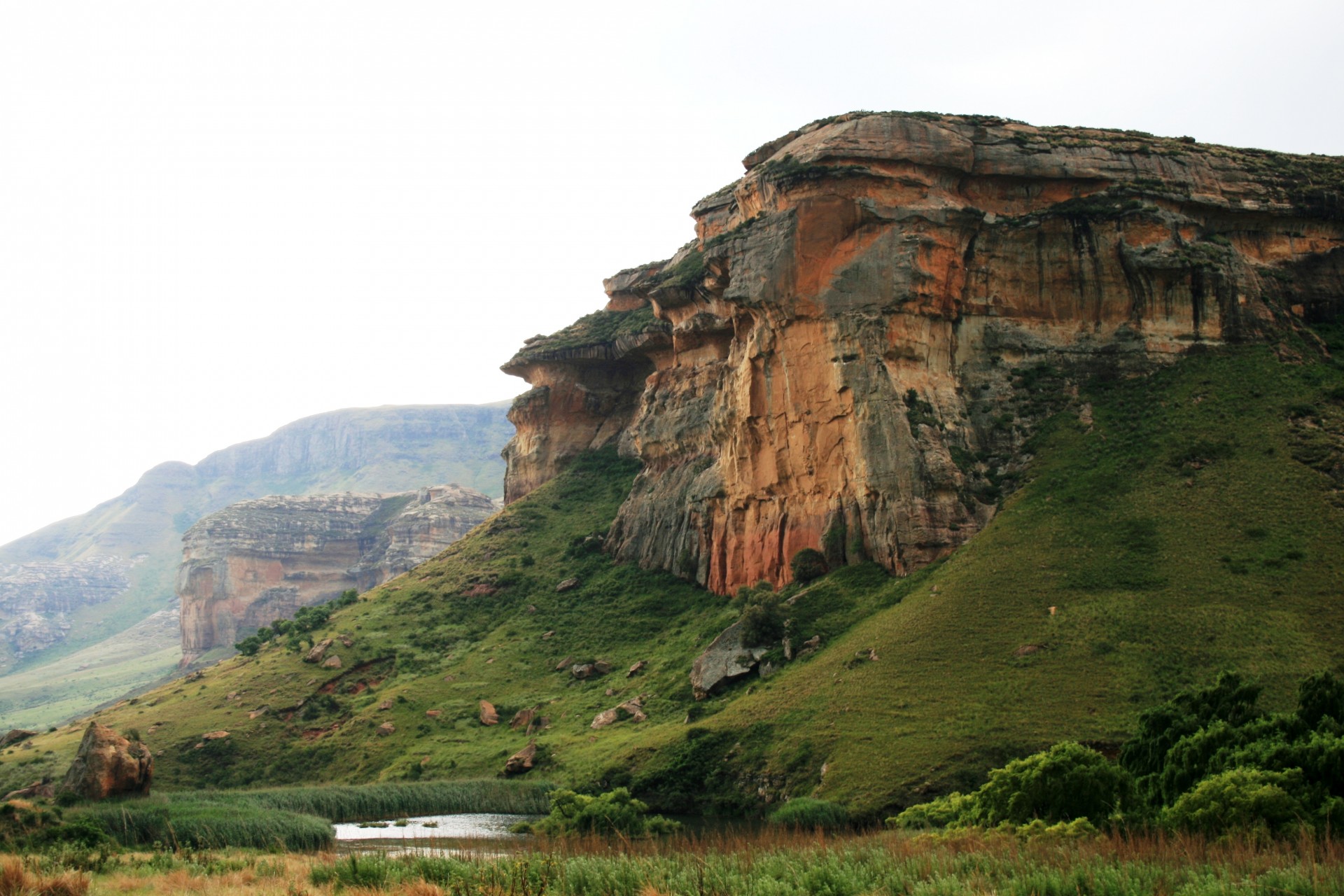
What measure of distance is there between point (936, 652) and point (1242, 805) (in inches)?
917

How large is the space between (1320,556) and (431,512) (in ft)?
474

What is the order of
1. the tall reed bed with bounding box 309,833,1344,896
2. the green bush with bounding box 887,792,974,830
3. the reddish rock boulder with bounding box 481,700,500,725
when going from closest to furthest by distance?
the tall reed bed with bounding box 309,833,1344,896 → the green bush with bounding box 887,792,974,830 → the reddish rock boulder with bounding box 481,700,500,725

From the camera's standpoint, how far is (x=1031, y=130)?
227 feet

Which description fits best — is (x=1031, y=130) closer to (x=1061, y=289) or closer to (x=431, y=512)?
(x=1061, y=289)

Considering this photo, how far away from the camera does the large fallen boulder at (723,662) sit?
5709 centimetres

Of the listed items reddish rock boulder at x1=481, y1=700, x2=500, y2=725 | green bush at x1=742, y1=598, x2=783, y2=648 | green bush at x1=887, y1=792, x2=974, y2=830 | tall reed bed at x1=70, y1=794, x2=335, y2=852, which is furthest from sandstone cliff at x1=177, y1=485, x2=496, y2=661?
green bush at x1=887, y1=792, x2=974, y2=830

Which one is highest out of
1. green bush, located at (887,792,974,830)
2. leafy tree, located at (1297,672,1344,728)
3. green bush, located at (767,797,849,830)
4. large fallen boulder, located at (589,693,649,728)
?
leafy tree, located at (1297,672,1344,728)

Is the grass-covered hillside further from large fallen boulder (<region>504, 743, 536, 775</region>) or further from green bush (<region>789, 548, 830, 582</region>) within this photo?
green bush (<region>789, 548, 830, 582</region>)

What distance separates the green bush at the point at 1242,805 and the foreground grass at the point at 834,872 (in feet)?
5.12

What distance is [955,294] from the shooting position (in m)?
64.0

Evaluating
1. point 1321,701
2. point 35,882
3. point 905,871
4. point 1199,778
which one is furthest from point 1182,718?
point 35,882

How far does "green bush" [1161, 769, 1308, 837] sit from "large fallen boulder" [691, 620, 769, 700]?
31219 mm

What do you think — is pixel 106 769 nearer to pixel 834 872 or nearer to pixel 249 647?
pixel 249 647

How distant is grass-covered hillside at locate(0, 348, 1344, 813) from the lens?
43125 mm
